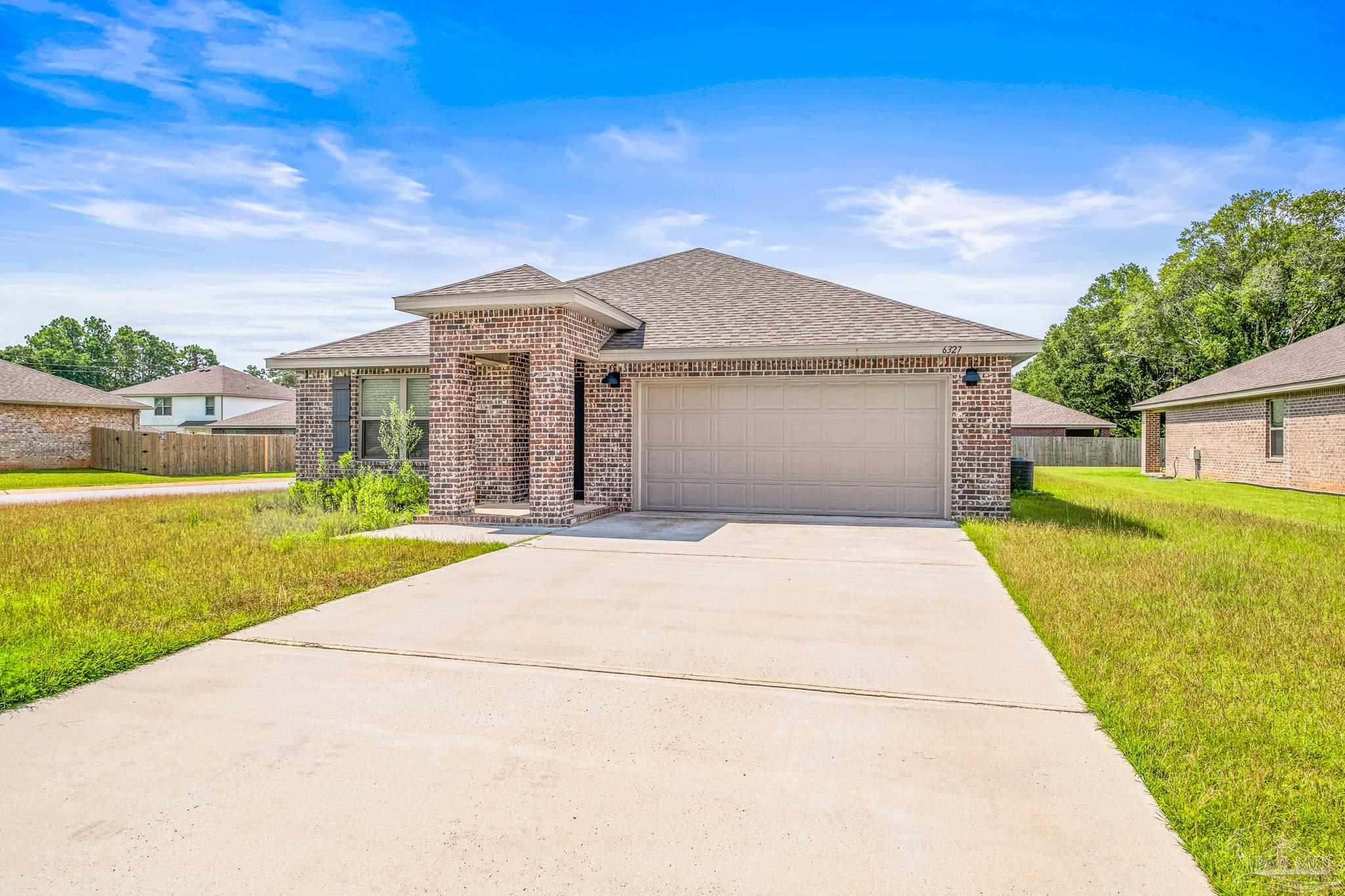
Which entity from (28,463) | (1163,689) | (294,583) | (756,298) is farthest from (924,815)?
(28,463)

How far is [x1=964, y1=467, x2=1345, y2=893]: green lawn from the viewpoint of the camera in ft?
8.79

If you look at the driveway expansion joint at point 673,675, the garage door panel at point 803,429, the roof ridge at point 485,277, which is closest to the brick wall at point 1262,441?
the garage door panel at point 803,429

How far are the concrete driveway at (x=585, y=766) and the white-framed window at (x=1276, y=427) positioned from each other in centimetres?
1887

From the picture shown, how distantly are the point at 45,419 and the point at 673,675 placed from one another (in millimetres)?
31830

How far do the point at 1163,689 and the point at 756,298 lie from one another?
10586 millimetres

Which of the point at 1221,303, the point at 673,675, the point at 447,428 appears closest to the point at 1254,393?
the point at 1221,303

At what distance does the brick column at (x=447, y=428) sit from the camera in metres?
10.8

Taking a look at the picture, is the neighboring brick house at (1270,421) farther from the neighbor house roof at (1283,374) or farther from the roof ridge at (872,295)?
the roof ridge at (872,295)

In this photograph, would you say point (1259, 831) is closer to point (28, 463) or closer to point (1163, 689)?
point (1163, 689)

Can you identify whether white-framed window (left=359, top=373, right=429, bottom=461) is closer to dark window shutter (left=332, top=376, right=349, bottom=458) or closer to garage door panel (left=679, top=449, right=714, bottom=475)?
dark window shutter (left=332, top=376, right=349, bottom=458)

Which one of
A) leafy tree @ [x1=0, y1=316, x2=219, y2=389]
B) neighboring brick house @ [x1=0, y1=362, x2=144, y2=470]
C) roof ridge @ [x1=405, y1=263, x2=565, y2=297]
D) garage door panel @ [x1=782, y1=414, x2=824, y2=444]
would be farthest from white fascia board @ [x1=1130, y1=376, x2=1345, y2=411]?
leafy tree @ [x1=0, y1=316, x2=219, y2=389]

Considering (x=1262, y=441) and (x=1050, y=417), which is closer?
(x=1262, y=441)

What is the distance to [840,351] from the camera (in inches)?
437

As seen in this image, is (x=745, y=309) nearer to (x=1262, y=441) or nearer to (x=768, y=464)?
(x=768, y=464)
